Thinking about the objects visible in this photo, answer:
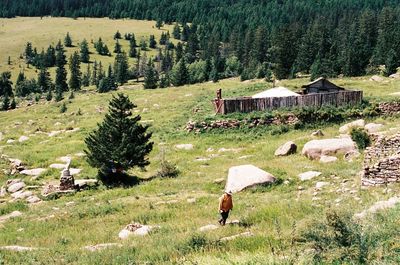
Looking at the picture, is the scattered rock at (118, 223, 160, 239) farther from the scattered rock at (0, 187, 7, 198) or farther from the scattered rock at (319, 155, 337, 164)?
the scattered rock at (0, 187, 7, 198)

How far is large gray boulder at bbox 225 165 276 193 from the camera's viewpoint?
2089cm

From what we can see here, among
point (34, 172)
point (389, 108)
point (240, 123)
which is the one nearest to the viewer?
point (34, 172)

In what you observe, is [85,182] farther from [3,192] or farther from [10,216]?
[10,216]

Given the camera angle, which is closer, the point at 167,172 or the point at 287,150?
the point at 167,172

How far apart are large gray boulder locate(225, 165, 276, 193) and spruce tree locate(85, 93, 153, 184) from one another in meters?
6.76

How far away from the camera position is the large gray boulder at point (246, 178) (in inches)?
822

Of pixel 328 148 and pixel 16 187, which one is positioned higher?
pixel 328 148

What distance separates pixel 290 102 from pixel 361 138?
543 inches

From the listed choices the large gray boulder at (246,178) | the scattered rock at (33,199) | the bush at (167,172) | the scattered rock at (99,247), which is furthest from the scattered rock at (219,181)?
the scattered rock at (99,247)

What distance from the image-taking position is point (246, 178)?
69.8 feet

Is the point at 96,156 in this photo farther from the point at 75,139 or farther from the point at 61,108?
the point at 61,108

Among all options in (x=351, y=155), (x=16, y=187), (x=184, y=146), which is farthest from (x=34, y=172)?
(x=351, y=155)

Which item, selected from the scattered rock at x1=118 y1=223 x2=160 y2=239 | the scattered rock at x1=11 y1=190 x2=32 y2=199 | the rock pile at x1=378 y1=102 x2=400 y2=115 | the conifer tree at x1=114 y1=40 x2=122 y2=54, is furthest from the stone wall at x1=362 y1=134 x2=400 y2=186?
the conifer tree at x1=114 y1=40 x2=122 y2=54

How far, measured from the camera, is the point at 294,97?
3888 cm
